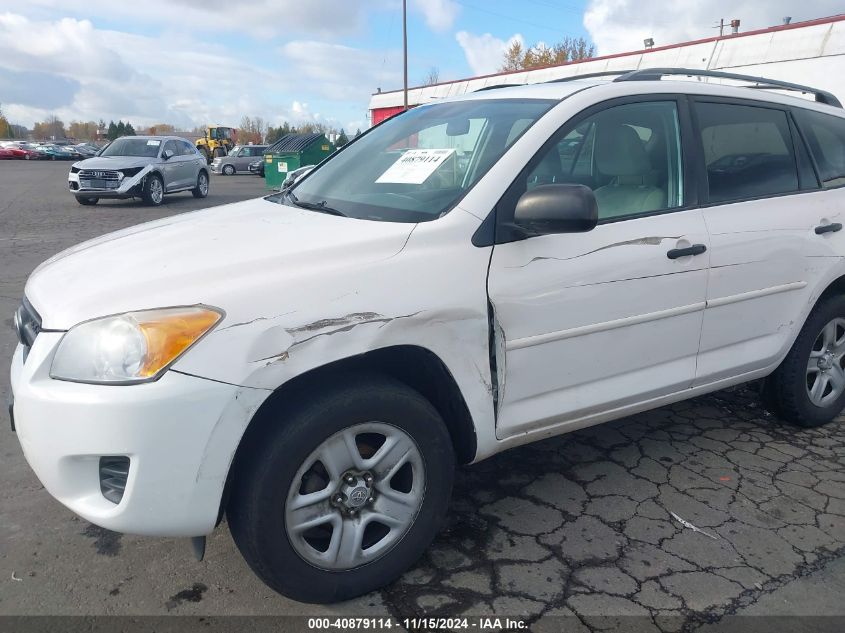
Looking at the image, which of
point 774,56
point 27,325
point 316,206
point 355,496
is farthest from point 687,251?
point 774,56

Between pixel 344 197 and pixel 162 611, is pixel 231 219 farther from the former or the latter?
pixel 162 611

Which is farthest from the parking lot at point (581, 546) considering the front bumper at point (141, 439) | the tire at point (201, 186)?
the tire at point (201, 186)

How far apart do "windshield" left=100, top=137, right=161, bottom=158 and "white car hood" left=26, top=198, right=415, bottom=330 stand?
14088 mm

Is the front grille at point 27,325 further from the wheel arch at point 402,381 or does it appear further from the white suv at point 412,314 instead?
the wheel arch at point 402,381

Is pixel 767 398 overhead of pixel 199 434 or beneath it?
beneath

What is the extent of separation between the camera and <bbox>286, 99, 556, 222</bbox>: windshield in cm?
267

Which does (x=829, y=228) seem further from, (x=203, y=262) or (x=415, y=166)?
(x=203, y=262)

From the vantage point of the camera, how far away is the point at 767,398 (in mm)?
3857

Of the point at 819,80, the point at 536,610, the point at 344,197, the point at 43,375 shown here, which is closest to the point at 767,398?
the point at 536,610

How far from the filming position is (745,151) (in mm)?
3369

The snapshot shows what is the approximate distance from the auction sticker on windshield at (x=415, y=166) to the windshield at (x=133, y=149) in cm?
1414

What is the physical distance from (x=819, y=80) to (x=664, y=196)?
16.1 m

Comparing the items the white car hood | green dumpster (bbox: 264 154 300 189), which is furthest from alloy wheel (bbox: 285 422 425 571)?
green dumpster (bbox: 264 154 300 189)

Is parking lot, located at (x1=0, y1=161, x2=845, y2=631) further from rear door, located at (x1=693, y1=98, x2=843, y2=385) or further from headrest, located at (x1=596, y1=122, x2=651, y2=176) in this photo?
headrest, located at (x1=596, y1=122, x2=651, y2=176)
